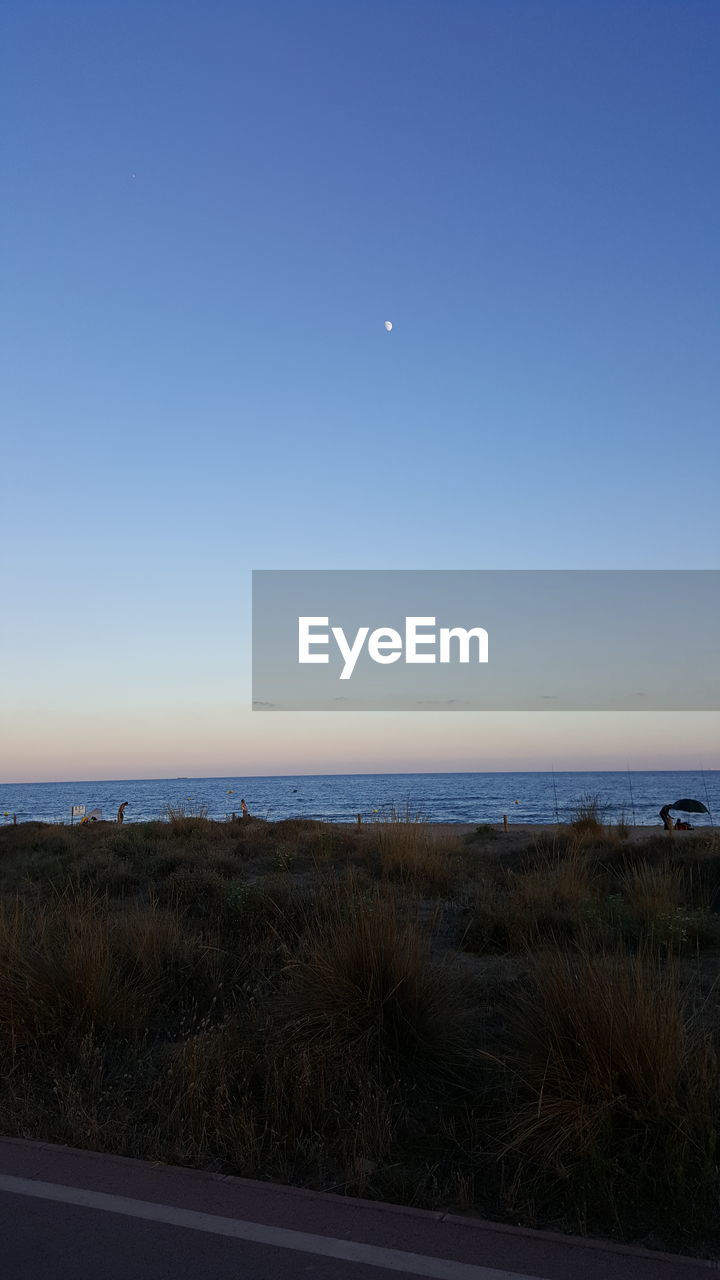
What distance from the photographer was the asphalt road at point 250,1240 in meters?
3.32

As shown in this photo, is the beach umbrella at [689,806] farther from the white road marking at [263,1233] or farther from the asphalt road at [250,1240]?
the white road marking at [263,1233]

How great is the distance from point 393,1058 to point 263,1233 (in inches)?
73.1

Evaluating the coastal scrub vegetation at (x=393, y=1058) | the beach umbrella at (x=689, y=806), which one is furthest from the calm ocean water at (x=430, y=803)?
the coastal scrub vegetation at (x=393, y=1058)

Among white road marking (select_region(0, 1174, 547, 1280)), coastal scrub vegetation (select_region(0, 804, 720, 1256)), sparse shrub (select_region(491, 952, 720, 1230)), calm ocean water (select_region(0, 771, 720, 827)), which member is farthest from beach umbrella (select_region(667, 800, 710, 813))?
white road marking (select_region(0, 1174, 547, 1280))

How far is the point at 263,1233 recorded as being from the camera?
3.62 metres

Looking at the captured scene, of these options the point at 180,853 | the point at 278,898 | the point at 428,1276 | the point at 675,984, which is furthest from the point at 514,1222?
the point at 180,853

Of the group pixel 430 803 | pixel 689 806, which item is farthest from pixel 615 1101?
pixel 430 803

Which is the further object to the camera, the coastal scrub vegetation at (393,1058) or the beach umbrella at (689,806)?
the beach umbrella at (689,806)

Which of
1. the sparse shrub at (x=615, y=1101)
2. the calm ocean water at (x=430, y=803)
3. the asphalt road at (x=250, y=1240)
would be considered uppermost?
the sparse shrub at (x=615, y=1101)

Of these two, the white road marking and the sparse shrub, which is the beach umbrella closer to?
A: the sparse shrub

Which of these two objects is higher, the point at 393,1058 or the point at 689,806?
the point at 689,806

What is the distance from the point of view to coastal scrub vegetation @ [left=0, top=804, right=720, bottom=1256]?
4.07m

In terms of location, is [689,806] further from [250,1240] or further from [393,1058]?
[250,1240]

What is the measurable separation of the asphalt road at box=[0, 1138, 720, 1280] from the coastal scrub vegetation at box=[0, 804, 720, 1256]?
216mm
